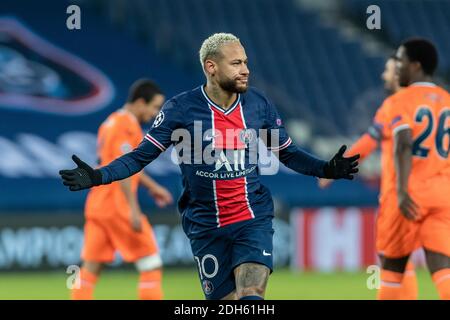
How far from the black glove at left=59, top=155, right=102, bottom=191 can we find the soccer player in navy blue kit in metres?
0.29

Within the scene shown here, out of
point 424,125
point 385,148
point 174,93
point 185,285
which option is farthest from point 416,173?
point 174,93

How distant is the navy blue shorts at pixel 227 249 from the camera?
6406mm

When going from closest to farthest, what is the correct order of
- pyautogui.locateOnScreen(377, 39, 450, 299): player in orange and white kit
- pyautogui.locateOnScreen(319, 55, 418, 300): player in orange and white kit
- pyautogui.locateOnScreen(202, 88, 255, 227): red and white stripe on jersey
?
pyautogui.locateOnScreen(202, 88, 255, 227): red and white stripe on jersey
pyautogui.locateOnScreen(377, 39, 450, 299): player in orange and white kit
pyautogui.locateOnScreen(319, 55, 418, 300): player in orange and white kit

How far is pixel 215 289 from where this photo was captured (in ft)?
21.5

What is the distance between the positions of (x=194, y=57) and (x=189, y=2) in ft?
4.87

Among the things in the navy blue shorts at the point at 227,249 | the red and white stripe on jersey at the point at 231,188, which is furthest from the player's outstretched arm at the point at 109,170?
the navy blue shorts at the point at 227,249

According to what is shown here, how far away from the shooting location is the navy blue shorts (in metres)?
6.41

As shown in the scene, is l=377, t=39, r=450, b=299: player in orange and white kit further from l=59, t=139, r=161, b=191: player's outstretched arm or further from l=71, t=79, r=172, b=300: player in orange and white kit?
l=71, t=79, r=172, b=300: player in orange and white kit

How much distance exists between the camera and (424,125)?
7820 mm

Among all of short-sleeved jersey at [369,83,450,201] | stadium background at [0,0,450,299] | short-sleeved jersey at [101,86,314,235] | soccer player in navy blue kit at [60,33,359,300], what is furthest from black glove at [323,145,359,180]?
stadium background at [0,0,450,299]

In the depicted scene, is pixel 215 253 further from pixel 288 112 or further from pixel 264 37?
pixel 264 37

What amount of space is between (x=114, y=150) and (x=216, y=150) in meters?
3.28

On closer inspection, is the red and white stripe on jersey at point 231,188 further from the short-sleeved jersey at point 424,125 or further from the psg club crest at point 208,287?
the short-sleeved jersey at point 424,125

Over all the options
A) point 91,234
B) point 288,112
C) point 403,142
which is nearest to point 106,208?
point 91,234
